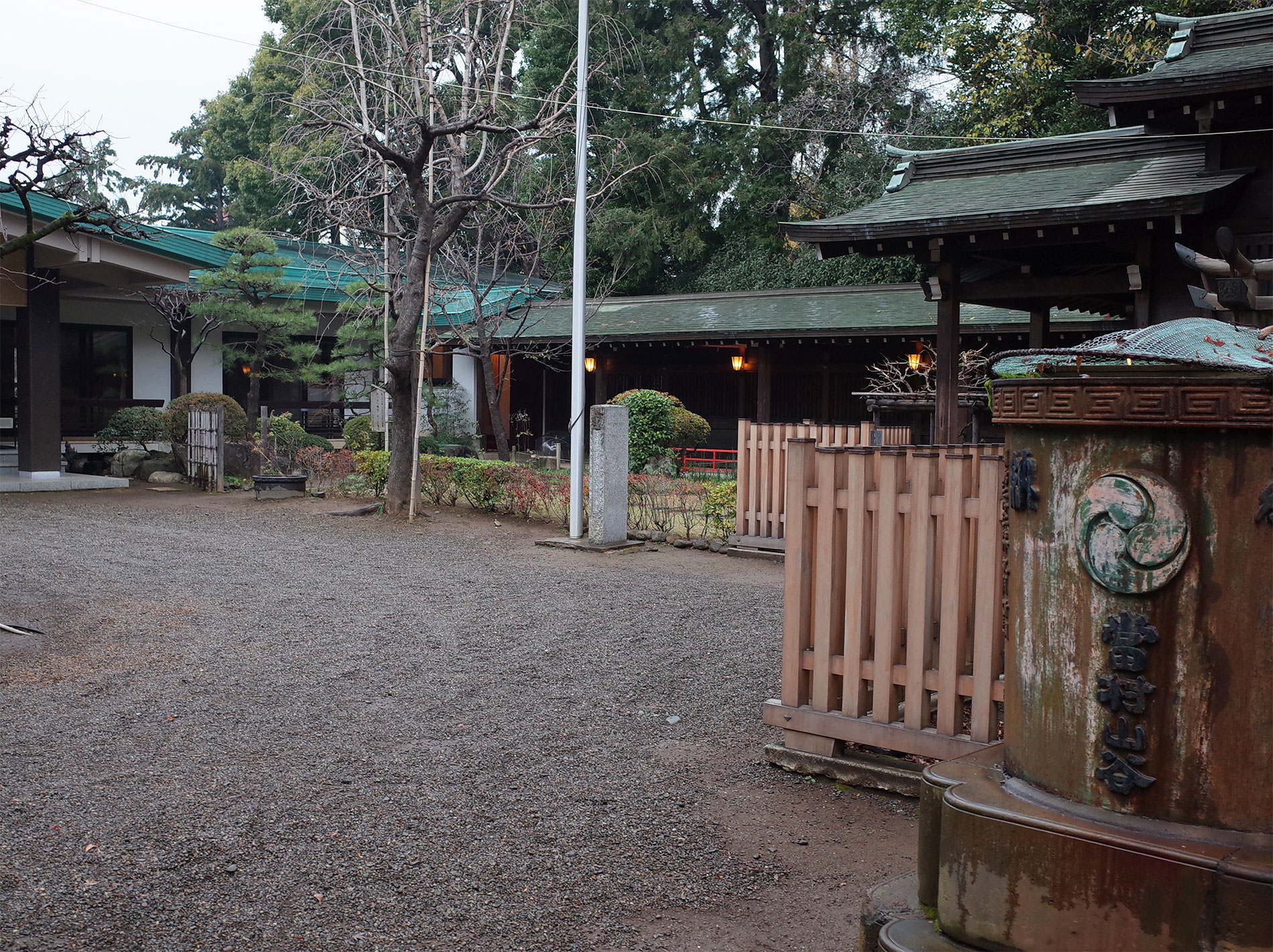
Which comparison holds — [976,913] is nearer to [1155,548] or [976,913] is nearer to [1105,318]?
[1155,548]

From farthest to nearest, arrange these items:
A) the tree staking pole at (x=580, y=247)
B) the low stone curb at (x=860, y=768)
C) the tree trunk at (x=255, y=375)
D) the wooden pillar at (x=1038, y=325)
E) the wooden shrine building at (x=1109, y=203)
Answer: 1. the tree trunk at (x=255, y=375)
2. the wooden pillar at (x=1038, y=325)
3. the tree staking pole at (x=580, y=247)
4. the wooden shrine building at (x=1109, y=203)
5. the low stone curb at (x=860, y=768)

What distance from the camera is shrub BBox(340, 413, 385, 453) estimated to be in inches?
834

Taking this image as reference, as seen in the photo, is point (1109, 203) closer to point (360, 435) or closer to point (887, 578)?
point (887, 578)

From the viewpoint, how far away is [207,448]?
17.5 metres

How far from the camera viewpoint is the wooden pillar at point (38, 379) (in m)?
16.4

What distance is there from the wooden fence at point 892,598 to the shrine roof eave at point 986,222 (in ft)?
18.8

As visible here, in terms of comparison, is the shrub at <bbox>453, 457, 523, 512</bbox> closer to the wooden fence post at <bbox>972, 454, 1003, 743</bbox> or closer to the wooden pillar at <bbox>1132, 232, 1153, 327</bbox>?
the wooden pillar at <bbox>1132, 232, 1153, 327</bbox>

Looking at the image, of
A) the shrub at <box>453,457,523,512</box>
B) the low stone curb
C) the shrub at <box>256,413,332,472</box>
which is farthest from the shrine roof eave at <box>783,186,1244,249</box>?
the shrub at <box>256,413,332,472</box>

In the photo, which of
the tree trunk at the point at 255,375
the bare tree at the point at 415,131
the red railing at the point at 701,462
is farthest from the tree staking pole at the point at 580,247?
the tree trunk at the point at 255,375

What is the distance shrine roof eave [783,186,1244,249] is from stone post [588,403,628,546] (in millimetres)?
2921

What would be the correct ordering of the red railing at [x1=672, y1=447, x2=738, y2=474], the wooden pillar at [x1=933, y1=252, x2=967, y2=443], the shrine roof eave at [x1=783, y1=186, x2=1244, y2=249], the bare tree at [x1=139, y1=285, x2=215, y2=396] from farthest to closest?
the bare tree at [x1=139, y1=285, x2=215, y2=396] → the red railing at [x1=672, y1=447, x2=738, y2=474] → the wooden pillar at [x1=933, y1=252, x2=967, y2=443] → the shrine roof eave at [x1=783, y1=186, x2=1244, y2=249]

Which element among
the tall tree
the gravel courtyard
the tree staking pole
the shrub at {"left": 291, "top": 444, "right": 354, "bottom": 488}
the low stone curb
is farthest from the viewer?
the tall tree

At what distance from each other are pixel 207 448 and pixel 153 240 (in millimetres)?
3434

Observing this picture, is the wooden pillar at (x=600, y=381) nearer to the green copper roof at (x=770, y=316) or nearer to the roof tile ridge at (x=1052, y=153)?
the green copper roof at (x=770, y=316)
